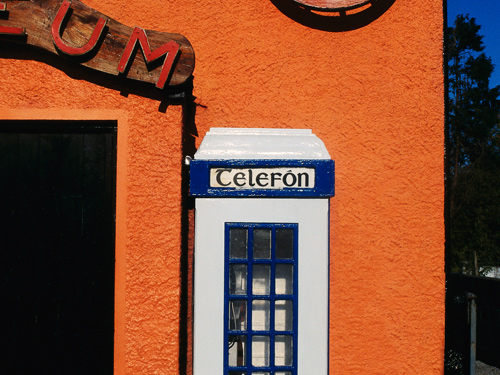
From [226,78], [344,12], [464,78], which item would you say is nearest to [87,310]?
[226,78]

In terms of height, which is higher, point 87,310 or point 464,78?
point 464,78

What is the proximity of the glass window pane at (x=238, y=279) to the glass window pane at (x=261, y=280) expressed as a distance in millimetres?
85

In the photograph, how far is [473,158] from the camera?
28.2 meters

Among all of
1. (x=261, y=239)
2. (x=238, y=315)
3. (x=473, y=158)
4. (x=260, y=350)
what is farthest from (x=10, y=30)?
(x=473, y=158)

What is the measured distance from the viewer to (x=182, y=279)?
3.38 meters

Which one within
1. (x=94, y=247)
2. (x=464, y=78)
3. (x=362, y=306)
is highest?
(x=464, y=78)

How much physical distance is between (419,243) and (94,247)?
9.15 feet

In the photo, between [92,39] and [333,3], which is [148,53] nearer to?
[92,39]

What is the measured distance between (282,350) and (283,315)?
274 millimetres

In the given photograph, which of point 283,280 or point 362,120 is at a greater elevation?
point 362,120

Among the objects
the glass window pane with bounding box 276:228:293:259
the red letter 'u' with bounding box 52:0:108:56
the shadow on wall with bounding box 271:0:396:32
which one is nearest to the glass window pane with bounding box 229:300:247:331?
the glass window pane with bounding box 276:228:293:259

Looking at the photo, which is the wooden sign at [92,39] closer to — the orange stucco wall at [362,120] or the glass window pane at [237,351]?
the orange stucco wall at [362,120]

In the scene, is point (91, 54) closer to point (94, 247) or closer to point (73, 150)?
point (73, 150)

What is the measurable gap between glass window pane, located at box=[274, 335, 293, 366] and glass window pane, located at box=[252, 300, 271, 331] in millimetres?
143
